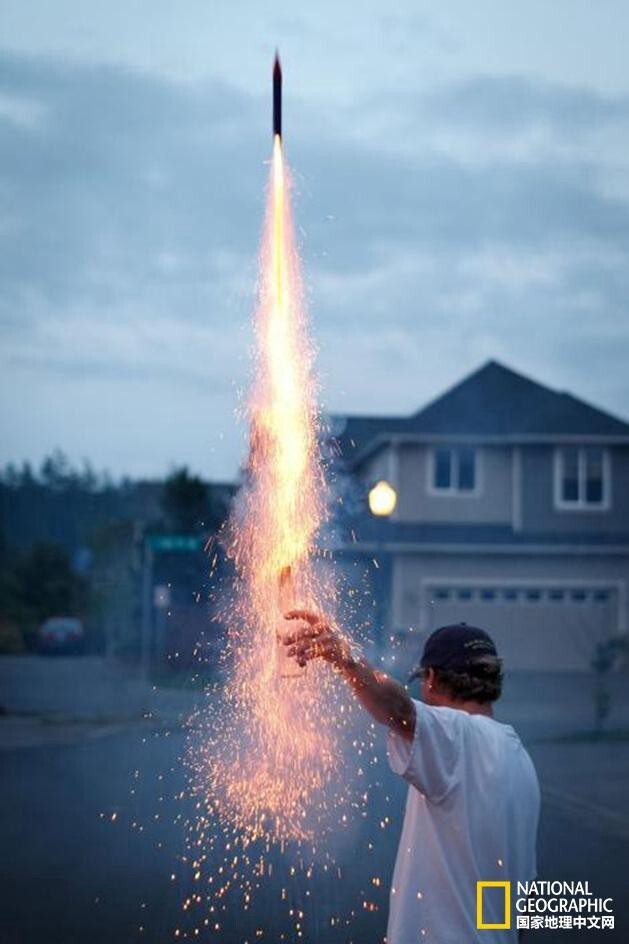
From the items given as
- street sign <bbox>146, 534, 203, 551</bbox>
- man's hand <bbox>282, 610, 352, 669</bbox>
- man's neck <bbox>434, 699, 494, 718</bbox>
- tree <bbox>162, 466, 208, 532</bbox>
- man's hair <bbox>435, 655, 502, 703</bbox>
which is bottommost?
man's neck <bbox>434, 699, 494, 718</bbox>

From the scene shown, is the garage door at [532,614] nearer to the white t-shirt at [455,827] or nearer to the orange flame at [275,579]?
the orange flame at [275,579]

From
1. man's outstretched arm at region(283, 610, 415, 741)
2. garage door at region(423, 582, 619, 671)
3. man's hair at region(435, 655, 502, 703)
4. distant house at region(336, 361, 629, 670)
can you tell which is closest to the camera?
man's outstretched arm at region(283, 610, 415, 741)

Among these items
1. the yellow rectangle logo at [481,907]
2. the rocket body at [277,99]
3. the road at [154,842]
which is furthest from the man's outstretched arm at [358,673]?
the road at [154,842]

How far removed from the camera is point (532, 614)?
111 ft

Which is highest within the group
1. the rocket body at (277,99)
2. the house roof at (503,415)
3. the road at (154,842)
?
the house roof at (503,415)

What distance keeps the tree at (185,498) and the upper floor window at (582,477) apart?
880cm

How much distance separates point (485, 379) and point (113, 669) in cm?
1266

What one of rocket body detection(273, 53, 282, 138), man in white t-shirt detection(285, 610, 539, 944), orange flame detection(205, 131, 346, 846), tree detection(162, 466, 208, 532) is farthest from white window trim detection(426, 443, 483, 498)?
man in white t-shirt detection(285, 610, 539, 944)

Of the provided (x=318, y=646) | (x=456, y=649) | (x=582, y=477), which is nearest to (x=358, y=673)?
(x=318, y=646)

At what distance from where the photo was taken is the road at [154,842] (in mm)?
8188

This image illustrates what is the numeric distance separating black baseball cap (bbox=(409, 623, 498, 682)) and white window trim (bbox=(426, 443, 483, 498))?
30.8 metres

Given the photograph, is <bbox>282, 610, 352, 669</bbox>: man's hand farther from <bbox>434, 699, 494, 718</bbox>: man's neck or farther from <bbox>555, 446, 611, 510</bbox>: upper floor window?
<bbox>555, 446, 611, 510</bbox>: upper floor window

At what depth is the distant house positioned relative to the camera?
33.8 metres

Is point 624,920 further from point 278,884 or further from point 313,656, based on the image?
point 313,656
